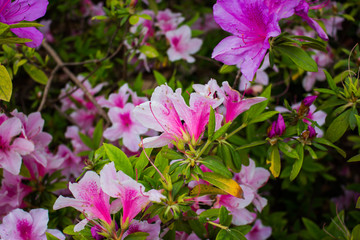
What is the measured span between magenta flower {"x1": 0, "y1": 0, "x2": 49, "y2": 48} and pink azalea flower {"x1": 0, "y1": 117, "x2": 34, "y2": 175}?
0.32m

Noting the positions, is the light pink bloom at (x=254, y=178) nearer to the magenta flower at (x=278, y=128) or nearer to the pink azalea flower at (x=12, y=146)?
the magenta flower at (x=278, y=128)

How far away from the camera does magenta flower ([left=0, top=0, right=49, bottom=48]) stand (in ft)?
3.96

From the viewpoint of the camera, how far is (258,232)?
182 centimetres

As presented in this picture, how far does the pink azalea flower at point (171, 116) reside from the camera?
1.05 meters

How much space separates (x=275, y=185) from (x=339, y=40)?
1.20 meters

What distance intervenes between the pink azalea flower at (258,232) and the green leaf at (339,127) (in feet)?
2.28

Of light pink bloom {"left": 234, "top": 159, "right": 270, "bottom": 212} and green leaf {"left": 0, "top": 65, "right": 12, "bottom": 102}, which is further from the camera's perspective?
light pink bloom {"left": 234, "top": 159, "right": 270, "bottom": 212}

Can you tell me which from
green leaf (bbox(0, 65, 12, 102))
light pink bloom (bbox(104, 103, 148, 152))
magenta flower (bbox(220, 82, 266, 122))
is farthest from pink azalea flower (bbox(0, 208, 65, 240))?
magenta flower (bbox(220, 82, 266, 122))

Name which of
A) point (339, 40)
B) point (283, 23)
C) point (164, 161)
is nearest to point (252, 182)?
point (164, 161)

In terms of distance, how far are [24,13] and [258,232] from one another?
4.69 ft

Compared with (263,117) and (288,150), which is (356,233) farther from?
(263,117)

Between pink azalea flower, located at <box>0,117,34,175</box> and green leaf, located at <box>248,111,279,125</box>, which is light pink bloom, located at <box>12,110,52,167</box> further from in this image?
green leaf, located at <box>248,111,279,125</box>

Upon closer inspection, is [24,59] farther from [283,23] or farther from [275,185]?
[275,185]

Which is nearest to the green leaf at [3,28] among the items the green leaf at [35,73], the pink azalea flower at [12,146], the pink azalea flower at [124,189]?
the pink azalea flower at [12,146]
